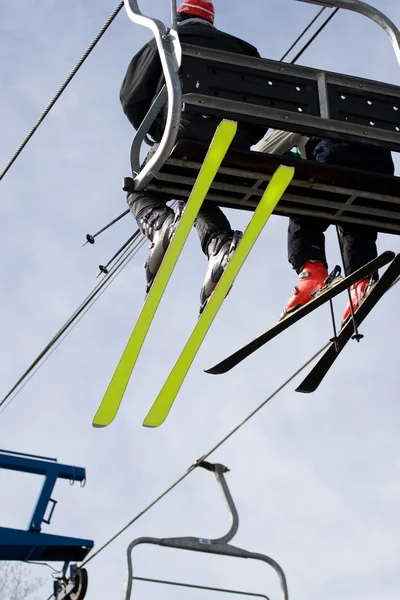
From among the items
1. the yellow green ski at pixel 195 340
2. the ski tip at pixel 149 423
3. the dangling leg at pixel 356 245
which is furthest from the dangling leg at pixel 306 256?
the ski tip at pixel 149 423

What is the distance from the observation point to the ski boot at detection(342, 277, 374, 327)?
5395 mm

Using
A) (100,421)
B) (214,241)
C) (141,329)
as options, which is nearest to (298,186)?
(214,241)

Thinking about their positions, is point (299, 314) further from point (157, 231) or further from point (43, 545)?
point (43, 545)

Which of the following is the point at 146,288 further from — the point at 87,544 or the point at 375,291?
the point at 87,544

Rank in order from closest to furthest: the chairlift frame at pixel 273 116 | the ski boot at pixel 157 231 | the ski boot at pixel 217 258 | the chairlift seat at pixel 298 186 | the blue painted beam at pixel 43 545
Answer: the chairlift frame at pixel 273 116 → the chairlift seat at pixel 298 186 → the ski boot at pixel 217 258 → the ski boot at pixel 157 231 → the blue painted beam at pixel 43 545

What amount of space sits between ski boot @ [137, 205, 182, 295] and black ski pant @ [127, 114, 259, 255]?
7 centimetres

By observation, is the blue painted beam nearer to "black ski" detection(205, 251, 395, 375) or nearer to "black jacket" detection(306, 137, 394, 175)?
"black ski" detection(205, 251, 395, 375)

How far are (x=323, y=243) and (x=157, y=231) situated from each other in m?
0.95

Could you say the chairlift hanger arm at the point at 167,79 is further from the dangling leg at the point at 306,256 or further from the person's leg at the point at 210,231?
the dangling leg at the point at 306,256

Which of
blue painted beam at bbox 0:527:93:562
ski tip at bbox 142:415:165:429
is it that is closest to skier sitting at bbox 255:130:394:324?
ski tip at bbox 142:415:165:429

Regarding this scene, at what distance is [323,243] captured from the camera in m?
5.81

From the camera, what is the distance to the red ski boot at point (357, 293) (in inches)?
213

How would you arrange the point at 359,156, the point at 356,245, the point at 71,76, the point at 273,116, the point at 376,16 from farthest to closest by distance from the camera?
the point at 71,76
the point at 356,245
the point at 359,156
the point at 376,16
the point at 273,116

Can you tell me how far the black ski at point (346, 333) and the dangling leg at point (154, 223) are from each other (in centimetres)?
105
